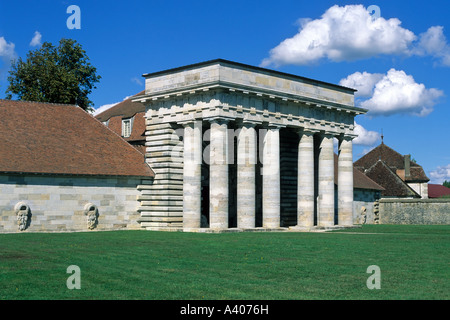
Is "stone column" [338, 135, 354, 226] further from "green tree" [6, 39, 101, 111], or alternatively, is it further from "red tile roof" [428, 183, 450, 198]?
"red tile roof" [428, 183, 450, 198]

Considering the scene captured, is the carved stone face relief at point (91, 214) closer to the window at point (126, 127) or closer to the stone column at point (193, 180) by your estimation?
the stone column at point (193, 180)

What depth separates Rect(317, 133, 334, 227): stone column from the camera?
4541 cm

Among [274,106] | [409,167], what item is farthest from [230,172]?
[409,167]

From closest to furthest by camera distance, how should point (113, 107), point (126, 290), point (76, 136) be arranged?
1. point (126, 290)
2. point (76, 136)
3. point (113, 107)

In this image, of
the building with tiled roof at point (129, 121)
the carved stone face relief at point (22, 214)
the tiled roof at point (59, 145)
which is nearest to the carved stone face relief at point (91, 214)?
the tiled roof at point (59, 145)

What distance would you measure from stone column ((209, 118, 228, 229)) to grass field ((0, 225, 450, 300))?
11.6m

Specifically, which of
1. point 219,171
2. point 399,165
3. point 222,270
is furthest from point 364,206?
point 222,270

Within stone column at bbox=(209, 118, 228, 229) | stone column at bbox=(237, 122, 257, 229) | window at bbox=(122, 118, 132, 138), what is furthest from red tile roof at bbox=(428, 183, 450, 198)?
stone column at bbox=(209, 118, 228, 229)

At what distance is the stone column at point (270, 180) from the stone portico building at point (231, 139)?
0.06 metres

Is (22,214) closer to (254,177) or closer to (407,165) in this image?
(254,177)

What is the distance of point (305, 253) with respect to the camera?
22.3m

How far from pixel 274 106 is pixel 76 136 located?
13.1m
